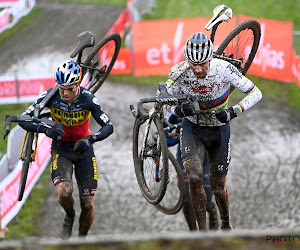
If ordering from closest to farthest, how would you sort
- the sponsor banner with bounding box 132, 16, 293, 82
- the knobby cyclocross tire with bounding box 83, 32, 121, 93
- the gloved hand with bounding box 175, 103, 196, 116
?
the gloved hand with bounding box 175, 103, 196, 116
the knobby cyclocross tire with bounding box 83, 32, 121, 93
the sponsor banner with bounding box 132, 16, 293, 82

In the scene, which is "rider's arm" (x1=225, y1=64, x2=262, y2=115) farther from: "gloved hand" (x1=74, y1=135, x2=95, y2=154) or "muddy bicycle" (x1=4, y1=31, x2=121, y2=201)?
"muddy bicycle" (x1=4, y1=31, x2=121, y2=201)

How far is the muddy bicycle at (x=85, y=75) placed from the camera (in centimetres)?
1004

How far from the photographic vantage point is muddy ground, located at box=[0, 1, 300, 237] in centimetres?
1456

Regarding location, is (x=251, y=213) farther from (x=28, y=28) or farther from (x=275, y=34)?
(x=28, y=28)

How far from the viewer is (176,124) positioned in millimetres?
12172

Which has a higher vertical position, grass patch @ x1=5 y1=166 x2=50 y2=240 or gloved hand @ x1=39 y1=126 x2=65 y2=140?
gloved hand @ x1=39 y1=126 x2=65 y2=140

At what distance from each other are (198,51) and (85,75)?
4.22 m

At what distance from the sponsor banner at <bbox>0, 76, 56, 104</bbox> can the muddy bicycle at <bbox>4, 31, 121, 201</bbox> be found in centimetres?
756

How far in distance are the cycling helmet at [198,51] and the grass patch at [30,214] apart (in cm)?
699

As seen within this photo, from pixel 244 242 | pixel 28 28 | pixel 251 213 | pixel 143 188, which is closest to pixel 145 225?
pixel 251 213

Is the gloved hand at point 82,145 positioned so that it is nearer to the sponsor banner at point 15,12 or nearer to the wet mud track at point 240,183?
the wet mud track at point 240,183

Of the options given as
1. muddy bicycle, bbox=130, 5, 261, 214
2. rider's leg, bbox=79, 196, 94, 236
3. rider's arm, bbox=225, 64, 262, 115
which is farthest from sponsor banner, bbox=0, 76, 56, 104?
rider's arm, bbox=225, 64, 262, 115

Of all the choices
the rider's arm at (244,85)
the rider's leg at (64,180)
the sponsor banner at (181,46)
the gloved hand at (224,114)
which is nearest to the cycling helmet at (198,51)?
the rider's arm at (244,85)

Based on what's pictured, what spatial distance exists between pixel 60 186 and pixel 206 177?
3.10 meters
